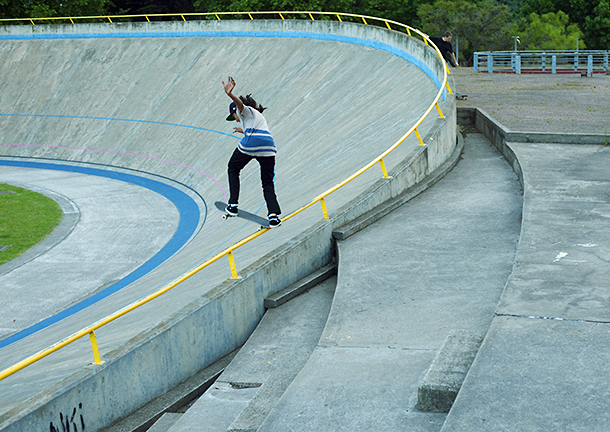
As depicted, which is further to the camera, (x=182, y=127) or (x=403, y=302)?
(x=182, y=127)

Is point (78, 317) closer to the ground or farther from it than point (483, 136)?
closer to the ground

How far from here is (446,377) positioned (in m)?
4.54

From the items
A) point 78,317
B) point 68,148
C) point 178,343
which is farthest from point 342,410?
point 68,148

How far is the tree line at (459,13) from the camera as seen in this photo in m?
44.1

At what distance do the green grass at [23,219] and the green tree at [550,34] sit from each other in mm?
55092

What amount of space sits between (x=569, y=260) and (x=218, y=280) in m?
4.03

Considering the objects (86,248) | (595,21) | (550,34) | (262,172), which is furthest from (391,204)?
(550,34)

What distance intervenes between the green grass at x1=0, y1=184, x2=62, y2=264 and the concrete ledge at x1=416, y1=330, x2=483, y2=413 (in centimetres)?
1261

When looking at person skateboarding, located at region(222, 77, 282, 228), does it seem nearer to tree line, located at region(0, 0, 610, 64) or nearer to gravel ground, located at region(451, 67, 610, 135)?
gravel ground, located at region(451, 67, 610, 135)

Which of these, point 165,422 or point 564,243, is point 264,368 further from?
point 564,243

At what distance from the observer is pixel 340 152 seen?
48.6ft

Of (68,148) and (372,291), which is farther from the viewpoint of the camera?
(68,148)

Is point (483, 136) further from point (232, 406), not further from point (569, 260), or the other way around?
point (232, 406)

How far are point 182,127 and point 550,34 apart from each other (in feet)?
167
